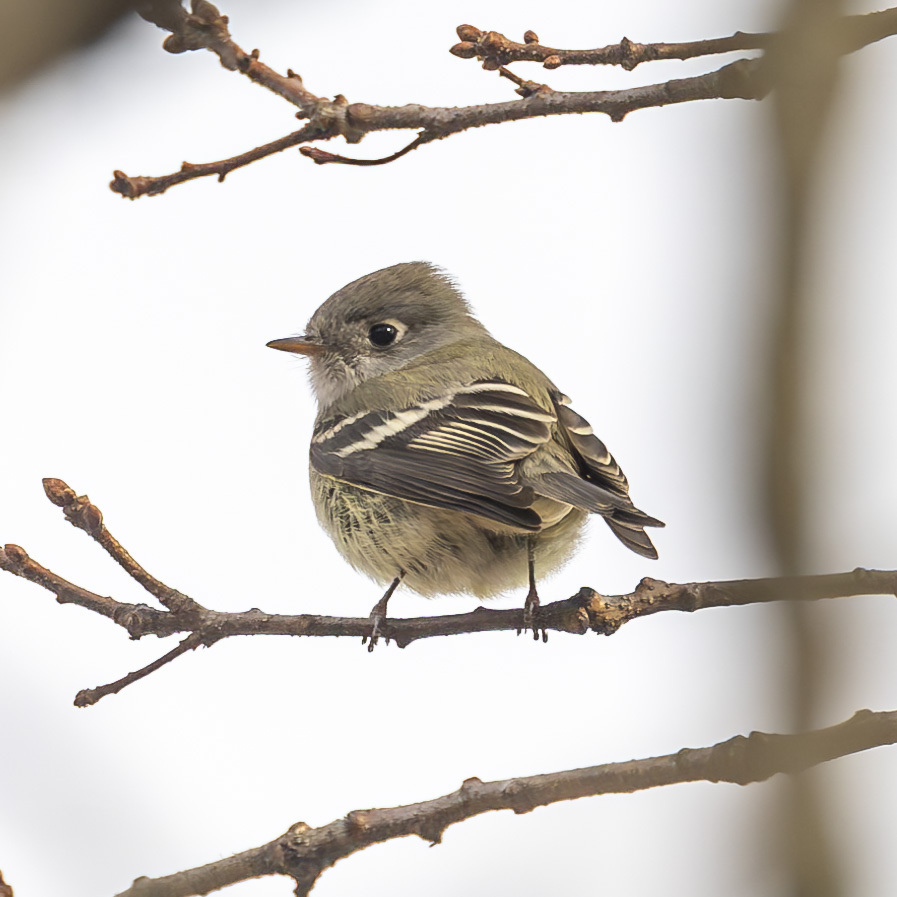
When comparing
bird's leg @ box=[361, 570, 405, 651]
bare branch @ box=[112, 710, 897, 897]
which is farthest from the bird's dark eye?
bare branch @ box=[112, 710, 897, 897]

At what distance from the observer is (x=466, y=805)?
2.13 m

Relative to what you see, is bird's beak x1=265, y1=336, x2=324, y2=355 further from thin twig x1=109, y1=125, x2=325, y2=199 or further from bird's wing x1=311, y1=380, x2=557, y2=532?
thin twig x1=109, y1=125, x2=325, y2=199

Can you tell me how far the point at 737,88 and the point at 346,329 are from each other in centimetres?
258

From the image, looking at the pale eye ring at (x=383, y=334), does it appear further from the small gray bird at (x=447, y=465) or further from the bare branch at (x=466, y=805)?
the bare branch at (x=466, y=805)

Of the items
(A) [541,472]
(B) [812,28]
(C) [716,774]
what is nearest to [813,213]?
(B) [812,28]

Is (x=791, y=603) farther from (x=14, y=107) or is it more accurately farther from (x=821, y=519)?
(x=14, y=107)

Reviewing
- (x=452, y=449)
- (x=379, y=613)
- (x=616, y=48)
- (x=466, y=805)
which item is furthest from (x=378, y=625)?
(x=616, y=48)

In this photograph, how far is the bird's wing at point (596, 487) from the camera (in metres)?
3.02

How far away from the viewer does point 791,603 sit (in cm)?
104

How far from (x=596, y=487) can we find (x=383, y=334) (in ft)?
5.06

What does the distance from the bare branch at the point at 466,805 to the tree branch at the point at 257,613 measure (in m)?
0.67

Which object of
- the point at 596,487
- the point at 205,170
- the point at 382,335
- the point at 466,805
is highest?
the point at 382,335

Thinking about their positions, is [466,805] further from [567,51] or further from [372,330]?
[372,330]

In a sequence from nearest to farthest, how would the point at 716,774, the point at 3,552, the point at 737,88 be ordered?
1. the point at 716,774
2. the point at 737,88
3. the point at 3,552
